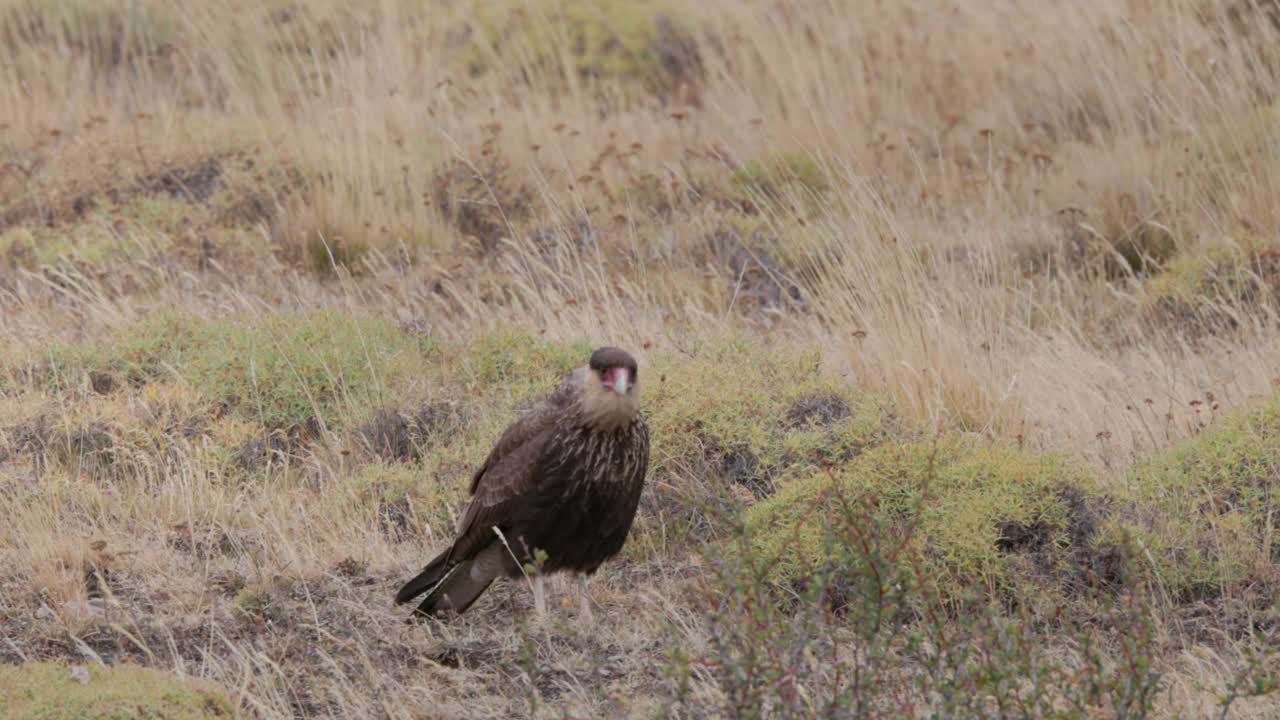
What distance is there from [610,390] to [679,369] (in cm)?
154

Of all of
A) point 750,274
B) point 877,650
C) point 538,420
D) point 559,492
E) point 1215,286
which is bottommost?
point 750,274

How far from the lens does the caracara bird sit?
4441 mm

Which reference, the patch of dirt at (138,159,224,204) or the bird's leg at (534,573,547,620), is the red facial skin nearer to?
the bird's leg at (534,573,547,620)

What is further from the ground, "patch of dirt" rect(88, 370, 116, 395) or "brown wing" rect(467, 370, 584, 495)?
"brown wing" rect(467, 370, 584, 495)

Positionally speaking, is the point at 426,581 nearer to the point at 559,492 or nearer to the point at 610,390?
the point at 559,492

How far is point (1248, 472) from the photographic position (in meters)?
5.12

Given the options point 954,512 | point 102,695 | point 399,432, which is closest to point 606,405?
point 954,512

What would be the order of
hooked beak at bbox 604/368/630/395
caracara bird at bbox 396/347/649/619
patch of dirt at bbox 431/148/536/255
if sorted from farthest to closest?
patch of dirt at bbox 431/148/536/255 < caracara bird at bbox 396/347/649/619 < hooked beak at bbox 604/368/630/395

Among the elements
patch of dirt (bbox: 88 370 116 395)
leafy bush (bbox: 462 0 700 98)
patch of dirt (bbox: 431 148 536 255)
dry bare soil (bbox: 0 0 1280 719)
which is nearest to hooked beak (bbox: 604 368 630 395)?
dry bare soil (bbox: 0 0 1280 719)

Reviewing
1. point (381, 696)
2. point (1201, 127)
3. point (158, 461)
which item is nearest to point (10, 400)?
point (158, 461)

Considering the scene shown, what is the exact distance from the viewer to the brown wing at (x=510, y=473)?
4539 mm

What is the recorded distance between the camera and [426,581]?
15.3ft

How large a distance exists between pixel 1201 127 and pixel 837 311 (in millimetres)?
3537

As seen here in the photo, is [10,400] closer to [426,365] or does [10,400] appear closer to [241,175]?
[426,365]
